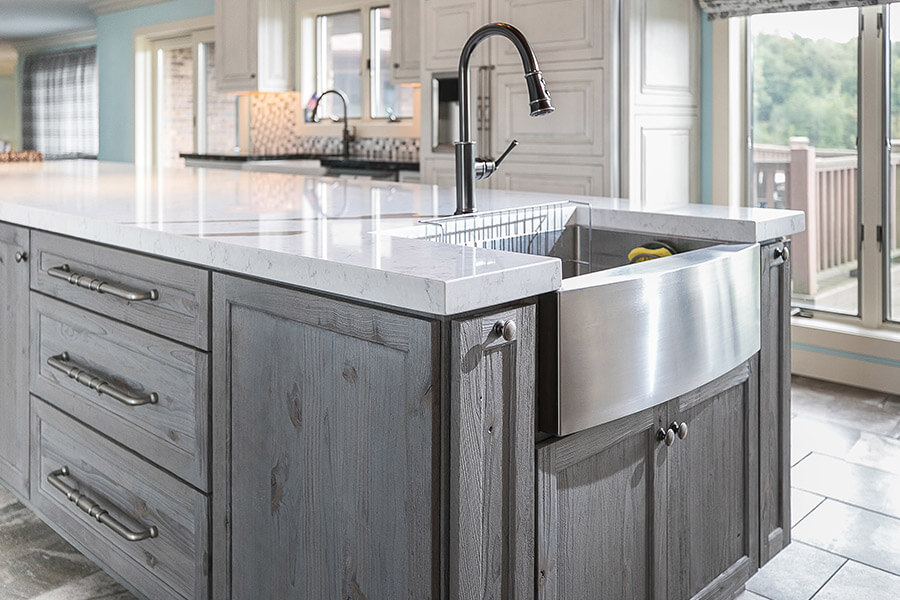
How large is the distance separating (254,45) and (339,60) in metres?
0.66

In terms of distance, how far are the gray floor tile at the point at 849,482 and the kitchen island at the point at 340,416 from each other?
0.82 m

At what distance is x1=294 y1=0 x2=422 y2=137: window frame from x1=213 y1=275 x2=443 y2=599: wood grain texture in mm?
4767

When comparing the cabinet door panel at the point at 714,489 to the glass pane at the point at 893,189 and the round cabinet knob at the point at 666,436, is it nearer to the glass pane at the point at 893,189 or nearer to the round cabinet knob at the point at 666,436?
the round cabinet knob at the point at 666,436

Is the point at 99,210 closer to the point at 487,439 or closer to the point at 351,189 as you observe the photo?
the point at 351,189

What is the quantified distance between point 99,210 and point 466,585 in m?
1.31

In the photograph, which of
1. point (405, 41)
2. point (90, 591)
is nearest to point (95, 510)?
point (90, 591)

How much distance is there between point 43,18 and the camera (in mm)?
10398

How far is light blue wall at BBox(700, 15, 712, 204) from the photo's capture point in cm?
427

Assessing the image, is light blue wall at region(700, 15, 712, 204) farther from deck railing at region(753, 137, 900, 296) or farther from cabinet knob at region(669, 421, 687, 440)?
cabinet knob at region(669, 421, 687, 440)

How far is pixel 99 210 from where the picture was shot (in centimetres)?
198

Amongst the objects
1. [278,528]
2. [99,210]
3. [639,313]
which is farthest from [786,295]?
[99,210]

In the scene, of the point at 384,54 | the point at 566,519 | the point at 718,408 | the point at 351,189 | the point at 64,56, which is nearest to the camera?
the point at 566,519

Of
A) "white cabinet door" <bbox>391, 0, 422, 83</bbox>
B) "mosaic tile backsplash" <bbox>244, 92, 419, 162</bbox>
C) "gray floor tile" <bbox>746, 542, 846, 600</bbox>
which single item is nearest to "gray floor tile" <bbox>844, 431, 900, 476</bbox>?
"gray floor tile" <bbox>746, 542, 846, 600</bbox>

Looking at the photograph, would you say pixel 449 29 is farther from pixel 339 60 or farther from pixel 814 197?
pixel 339 60
